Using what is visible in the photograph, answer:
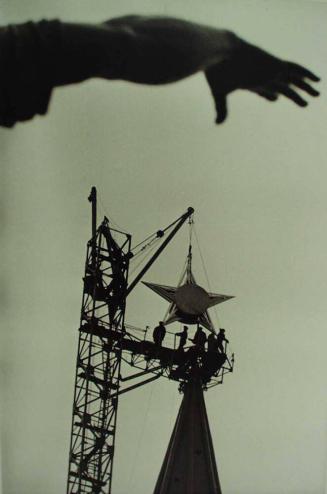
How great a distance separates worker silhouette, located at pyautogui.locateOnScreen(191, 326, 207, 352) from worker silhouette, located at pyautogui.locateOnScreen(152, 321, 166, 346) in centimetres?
42

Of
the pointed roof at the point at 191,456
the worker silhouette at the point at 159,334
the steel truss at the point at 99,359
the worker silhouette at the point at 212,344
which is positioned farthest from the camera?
the steel truss at the point at 99,359

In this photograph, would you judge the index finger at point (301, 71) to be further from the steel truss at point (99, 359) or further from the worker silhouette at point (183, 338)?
the worker silhouette at point (183, 338)

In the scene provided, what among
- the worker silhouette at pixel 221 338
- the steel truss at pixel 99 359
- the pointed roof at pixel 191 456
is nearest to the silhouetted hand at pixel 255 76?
the steel truss at pixel 99 359

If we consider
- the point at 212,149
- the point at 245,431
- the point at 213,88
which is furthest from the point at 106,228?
the point at 245,431

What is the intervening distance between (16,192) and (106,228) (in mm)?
1340

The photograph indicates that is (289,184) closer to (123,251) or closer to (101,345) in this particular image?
(123,251)

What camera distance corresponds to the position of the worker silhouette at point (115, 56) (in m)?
7.05

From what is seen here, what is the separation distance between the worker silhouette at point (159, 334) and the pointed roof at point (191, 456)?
0.79 meters

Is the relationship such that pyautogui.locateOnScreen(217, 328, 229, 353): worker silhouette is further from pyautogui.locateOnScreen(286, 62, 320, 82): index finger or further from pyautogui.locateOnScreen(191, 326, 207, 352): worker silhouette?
pyautogui.locateOnScreen(286, 62, 320, 82): index finger

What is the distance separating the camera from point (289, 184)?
764 cm

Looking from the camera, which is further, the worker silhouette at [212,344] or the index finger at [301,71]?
the index finger at [301,71]

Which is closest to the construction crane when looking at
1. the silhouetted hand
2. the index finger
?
the silhouetted hand

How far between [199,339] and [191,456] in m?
1.47

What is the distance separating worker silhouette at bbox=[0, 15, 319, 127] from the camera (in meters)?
7.05
